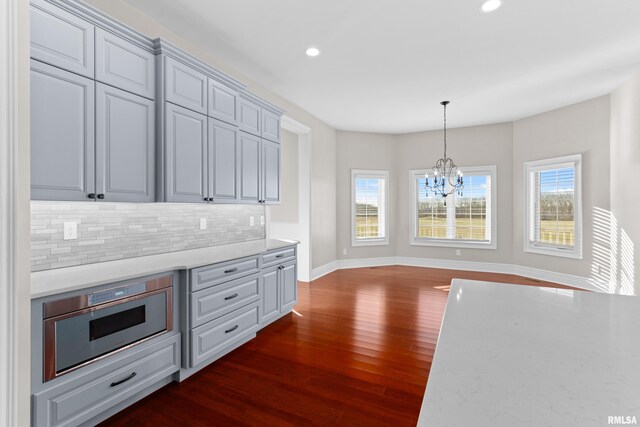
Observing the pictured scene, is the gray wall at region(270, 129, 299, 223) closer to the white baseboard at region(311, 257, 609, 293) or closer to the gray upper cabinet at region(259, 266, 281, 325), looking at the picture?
the white baseboard at region(311, 257, 609, 293)

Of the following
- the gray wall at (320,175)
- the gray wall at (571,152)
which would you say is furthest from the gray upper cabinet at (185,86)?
the gray wall at (571,152)

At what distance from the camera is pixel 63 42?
6.31 ft

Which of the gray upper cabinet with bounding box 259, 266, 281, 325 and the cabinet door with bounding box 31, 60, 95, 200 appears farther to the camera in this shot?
the gray upper cabinet with bounding box 259, 266, 281, 325

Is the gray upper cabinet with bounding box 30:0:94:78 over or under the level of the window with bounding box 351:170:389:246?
over

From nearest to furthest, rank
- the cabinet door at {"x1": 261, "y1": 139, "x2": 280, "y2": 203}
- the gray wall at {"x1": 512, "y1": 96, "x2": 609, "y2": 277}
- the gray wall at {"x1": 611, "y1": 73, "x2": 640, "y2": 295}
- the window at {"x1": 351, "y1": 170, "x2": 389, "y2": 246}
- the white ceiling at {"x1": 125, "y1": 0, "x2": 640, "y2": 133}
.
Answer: the white ceiling at {"x1": 125, "y1": 0, "x2": 640, "y2": 133} < the cabinet door at {"x1": 261, "y1": 139, "x2": 280, "y2": 203} < the gray wall at {"x1": 611, "y1": 73, "x2": 640, "y2": 295} < the gray wall at {"x1": 512, "y1": 96, "x2": 609, "y2": 277} < the window at {"x1": 351, "y1": 170, "x2": 389, "y2": 246}

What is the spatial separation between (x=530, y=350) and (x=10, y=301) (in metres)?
1.84

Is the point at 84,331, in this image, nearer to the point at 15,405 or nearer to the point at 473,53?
the point at 15,405

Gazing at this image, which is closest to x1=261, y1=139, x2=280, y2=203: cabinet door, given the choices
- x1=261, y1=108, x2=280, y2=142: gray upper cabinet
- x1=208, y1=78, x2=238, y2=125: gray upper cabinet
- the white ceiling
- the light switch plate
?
x1=261, y1=108, x2=280, y2=142: gray upper cabinet

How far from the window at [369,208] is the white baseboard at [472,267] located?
45 centimetres

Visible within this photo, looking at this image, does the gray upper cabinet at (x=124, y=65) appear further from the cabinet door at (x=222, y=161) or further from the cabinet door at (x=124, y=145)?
the cabinet door at (x=222, y=161)

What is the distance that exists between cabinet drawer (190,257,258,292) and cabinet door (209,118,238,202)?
0.68 metres

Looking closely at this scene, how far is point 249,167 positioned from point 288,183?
241cm

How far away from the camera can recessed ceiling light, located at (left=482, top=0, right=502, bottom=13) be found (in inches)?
102

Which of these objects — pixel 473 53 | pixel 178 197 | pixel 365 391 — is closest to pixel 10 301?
pixel 178 197
